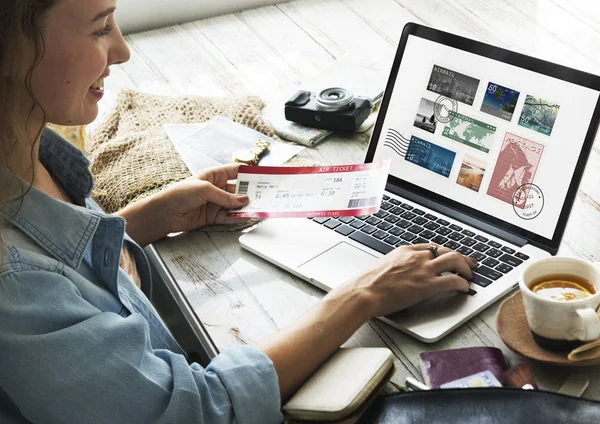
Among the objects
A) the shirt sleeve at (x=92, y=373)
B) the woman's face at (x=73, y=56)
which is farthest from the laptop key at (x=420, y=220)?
the woman's face at (x=73, y=56)

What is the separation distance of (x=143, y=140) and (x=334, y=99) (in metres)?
0.37

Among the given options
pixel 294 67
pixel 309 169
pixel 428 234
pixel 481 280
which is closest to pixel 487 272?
pixel 481 280

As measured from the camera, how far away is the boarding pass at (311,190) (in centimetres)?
127

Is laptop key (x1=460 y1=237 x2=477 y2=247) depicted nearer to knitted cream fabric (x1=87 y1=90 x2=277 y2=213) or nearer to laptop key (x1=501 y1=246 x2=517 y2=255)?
laptop key (x1=501 y1=246 x2=517 y2=255)

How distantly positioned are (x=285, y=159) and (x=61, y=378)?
2.31 ft

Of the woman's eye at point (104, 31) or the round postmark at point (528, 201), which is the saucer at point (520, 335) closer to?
the round postmark at point (528, 201)

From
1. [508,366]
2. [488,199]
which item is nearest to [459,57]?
[488,199]

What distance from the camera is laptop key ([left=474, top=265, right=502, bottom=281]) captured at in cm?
112

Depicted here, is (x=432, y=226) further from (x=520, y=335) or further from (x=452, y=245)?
(x=520, y=335)

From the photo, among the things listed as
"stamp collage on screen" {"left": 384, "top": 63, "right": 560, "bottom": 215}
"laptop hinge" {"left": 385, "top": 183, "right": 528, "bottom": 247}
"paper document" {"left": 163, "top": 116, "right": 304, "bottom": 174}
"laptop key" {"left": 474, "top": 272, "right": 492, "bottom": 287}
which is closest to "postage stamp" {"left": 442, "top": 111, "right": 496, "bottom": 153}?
"stamp collage on screen" {"left": 384, "top": 63, "right": 560, "bottom": 215}

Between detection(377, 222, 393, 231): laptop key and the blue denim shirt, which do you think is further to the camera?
detection(377, 222, 393, 231): laptop key

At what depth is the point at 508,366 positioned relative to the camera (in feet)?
3.22

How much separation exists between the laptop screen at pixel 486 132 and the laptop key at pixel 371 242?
0.14 m

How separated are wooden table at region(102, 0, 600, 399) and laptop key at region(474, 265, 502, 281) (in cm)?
6
